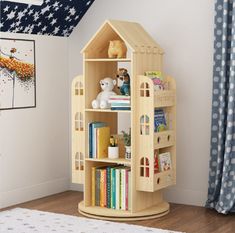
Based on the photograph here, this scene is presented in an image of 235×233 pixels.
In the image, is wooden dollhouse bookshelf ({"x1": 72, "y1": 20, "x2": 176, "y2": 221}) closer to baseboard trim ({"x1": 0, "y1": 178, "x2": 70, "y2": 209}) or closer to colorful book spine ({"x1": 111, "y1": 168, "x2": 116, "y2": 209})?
colorful book spine ({"x1": 111, "y1": 168, "x2": 116, "y2": 209})

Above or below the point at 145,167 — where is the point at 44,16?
above

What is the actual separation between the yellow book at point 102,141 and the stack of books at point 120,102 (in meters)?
0.22

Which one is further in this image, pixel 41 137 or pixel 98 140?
pixel 41 137

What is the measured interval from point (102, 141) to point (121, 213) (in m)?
Result: 0.55

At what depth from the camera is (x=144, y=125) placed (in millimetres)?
3990

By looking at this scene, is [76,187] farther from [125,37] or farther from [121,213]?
[125,37]

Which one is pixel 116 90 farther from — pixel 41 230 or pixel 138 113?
pixel 41 230

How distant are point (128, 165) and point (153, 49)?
0.89 metres

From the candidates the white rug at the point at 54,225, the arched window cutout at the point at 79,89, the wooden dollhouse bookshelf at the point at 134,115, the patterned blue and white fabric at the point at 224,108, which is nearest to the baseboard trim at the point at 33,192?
the white rug at the point at 54,225

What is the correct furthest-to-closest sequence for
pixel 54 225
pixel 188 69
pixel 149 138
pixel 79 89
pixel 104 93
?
pixel 188 69
pixel 79 89
pixel 104 93
pixel 149 138
pixel 54 225

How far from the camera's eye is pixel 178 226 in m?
3.84

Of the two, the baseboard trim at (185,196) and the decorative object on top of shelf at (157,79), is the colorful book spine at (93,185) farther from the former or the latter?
the decorative object on top of shelf at (157,79)

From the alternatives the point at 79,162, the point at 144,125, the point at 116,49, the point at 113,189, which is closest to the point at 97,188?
the point at 113,189

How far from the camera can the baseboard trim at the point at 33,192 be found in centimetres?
441
